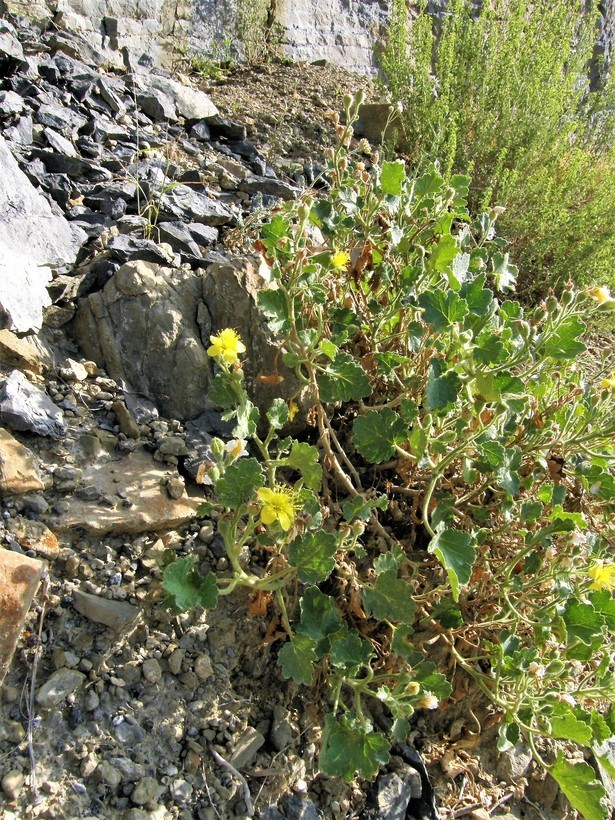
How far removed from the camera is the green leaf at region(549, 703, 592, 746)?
1673mm

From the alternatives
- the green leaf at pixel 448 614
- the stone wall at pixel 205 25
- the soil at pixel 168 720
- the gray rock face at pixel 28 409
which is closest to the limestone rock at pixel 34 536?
the soil at pixel 168 720

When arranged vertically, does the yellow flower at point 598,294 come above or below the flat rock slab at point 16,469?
above

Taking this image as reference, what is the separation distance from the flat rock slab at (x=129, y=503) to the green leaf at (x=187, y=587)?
34 cm

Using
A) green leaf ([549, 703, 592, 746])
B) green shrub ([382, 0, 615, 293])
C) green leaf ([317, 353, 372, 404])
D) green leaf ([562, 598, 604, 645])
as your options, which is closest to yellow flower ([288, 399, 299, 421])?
green leaf ([317, 353, 372, 404])

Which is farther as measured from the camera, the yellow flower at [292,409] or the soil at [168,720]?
the yellow flower at [292,409]

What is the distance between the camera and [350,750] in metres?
1.64

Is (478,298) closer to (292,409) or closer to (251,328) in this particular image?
(292,409)

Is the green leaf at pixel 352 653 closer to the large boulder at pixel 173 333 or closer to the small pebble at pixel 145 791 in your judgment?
the small pebble at pixel 145 791

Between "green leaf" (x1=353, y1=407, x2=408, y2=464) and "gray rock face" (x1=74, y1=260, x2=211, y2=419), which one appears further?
"gray rock face" (x1=74, y1=260, x2=211, y2=419)

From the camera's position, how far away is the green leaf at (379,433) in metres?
1.91

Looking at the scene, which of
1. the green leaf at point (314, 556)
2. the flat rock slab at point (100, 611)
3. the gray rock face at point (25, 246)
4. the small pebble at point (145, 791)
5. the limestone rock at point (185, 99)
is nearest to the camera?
the small pebble at point (145, 791)

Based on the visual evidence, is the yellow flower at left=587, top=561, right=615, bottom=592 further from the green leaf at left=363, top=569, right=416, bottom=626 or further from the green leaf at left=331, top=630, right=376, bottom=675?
the green leaf at left=331, top=630, right=376, bottom=675

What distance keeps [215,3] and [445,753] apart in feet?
15.3

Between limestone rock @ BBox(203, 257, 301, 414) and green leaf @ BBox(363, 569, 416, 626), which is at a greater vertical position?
limestone rock @ BBox(203, 257, 301, 414)
